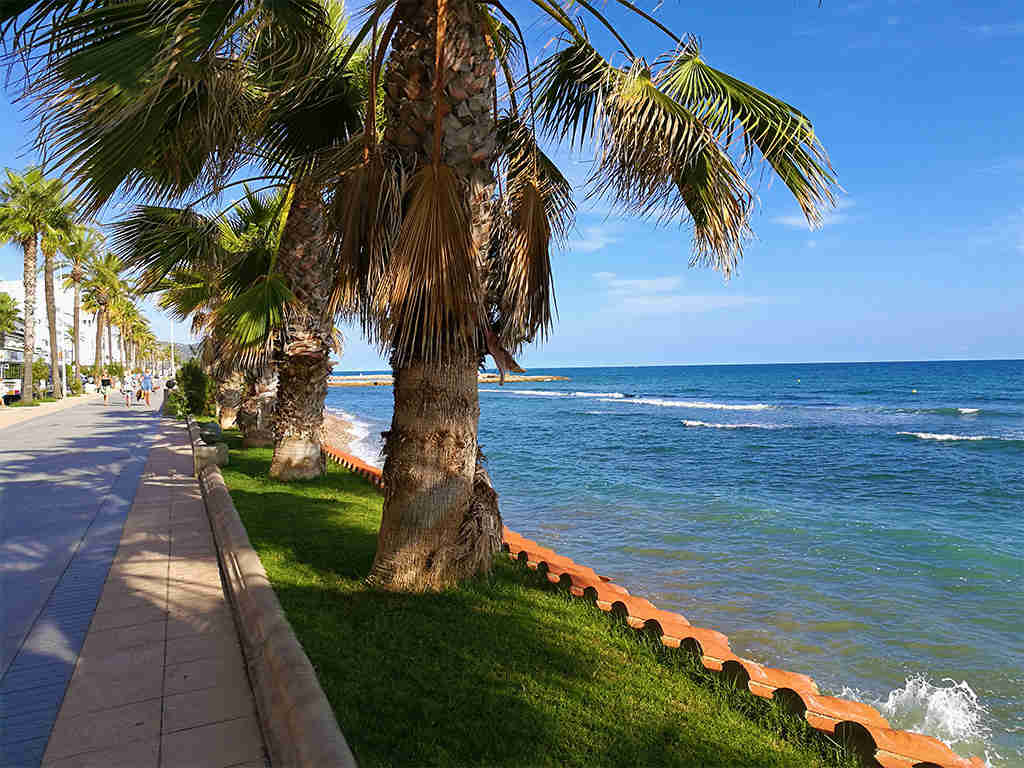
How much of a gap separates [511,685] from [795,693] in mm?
1474

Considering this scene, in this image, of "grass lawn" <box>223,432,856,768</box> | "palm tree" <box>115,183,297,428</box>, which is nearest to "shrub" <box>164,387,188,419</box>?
"palm tree" <box>115,183,297,428</box>

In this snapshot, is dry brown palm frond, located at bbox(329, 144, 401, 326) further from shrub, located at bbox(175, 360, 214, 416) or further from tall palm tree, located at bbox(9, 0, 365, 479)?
shrub, located at bbox(175, 360, 214, 416)

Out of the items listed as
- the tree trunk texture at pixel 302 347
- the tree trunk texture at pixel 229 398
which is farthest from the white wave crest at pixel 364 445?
the tree trunk texture at pixel 302 347

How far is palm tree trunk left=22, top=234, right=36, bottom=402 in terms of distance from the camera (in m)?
31.5

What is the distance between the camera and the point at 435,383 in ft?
15.6

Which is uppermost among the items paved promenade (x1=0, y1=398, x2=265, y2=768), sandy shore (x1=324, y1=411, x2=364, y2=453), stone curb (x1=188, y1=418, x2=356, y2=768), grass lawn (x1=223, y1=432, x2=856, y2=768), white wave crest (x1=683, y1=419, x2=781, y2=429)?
stone curb (x1=188, y1=418, x2=356, y2=768)

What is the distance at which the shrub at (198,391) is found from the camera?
22859 millimetres

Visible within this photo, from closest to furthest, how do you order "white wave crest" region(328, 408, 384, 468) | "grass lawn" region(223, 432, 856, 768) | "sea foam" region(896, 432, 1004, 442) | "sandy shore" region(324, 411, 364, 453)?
"grass lawn" region(223, 432, 856, 768) < "white wave crest" region(328, 408, 384, 468) < "sandy shore" region(324, 411, 364, 453) < "sea foam" region(896, 432, 1004, 442)

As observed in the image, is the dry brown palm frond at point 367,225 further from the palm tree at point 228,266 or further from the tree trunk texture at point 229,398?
the tree trunk texture at point 229,398

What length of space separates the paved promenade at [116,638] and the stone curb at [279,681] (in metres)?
0.13

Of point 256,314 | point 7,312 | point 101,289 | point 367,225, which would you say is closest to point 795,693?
point 367,225

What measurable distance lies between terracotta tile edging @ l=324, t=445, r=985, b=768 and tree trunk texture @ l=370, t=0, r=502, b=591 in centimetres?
116

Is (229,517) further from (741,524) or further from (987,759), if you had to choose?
(741,524)

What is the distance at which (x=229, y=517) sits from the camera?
21.5 ft
